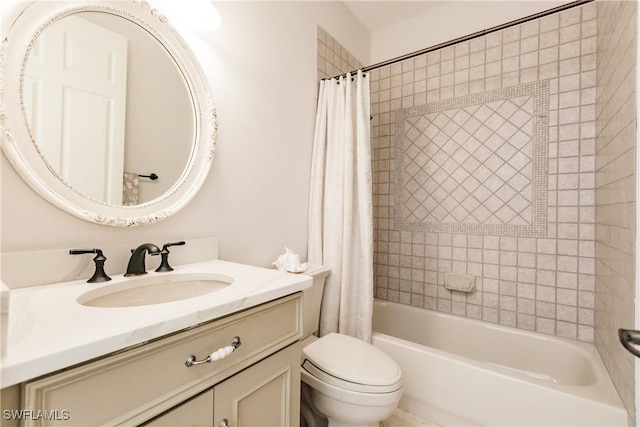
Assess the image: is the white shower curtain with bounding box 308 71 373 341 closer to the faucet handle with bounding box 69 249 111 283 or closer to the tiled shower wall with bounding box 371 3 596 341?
the tiled shower wall with bounding box 371 3 596 341

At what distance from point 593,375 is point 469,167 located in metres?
1.33

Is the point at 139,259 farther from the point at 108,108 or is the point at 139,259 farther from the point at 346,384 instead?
the point at 346,384

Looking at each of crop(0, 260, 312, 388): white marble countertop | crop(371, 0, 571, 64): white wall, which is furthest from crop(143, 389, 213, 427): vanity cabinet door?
crop(371, 0, 571, 64): white wall

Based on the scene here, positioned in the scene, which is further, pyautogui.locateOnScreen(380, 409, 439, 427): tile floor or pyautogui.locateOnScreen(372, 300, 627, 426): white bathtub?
Result: pyautogui.locateOnScreen(380, 409, 439, 427): tile floor

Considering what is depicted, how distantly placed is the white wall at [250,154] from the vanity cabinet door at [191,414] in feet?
2.01

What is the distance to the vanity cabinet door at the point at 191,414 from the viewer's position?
2.06 feet

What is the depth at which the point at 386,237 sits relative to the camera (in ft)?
8.09

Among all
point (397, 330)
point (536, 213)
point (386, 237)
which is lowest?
point (397, 330)

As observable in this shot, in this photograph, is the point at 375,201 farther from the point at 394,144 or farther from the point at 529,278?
the point at 529,278

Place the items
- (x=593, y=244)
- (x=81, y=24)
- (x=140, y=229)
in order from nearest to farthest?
(x=81, y=24) → (x=140, y=229) → (x=593, y=244)

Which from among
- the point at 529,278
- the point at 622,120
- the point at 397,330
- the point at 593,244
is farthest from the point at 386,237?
the point at 622,120

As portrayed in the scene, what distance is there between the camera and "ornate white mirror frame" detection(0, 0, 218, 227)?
2.63 ft

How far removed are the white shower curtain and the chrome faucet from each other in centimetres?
101

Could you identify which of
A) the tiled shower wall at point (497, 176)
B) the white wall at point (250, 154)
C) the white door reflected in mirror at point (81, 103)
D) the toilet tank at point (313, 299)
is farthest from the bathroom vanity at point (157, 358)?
the tiled shower wall at point (497, 176)
